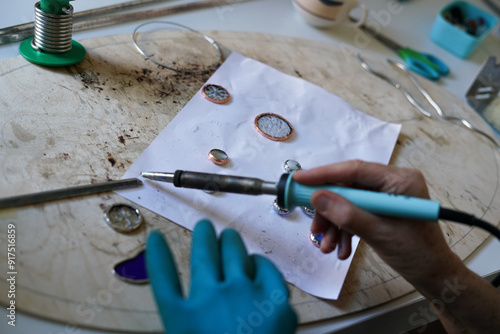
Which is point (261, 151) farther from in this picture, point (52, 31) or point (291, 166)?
point (52, 31)

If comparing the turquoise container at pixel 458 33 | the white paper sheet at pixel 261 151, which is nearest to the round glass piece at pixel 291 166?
the white paper sheet at pixel 261 151

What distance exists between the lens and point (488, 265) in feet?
2.64

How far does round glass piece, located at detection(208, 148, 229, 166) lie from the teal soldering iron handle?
0.19 metres

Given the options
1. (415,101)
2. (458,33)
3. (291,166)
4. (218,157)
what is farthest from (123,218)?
(458,33)

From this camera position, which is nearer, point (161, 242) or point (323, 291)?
point (161, 242)

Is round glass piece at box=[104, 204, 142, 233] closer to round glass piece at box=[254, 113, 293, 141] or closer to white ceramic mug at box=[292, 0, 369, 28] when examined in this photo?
round glass piece at box=[254, 113, 293, 141]

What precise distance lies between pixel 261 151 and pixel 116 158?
9.8 inches

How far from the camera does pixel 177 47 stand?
0.98 m

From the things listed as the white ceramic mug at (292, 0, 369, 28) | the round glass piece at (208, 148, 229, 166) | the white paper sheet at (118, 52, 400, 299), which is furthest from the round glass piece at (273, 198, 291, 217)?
the white ceramic mug at (292, 0, 369, 28)

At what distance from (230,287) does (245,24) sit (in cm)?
82

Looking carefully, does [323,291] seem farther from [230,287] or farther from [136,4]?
[136,4]

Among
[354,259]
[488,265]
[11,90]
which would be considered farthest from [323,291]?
[11,90]

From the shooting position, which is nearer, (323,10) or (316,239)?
(316,239)

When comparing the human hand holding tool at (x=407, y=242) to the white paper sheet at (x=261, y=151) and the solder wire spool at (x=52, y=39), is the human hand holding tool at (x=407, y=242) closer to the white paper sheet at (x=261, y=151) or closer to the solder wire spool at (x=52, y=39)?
the white paper sheet at (x=261, y=151)
